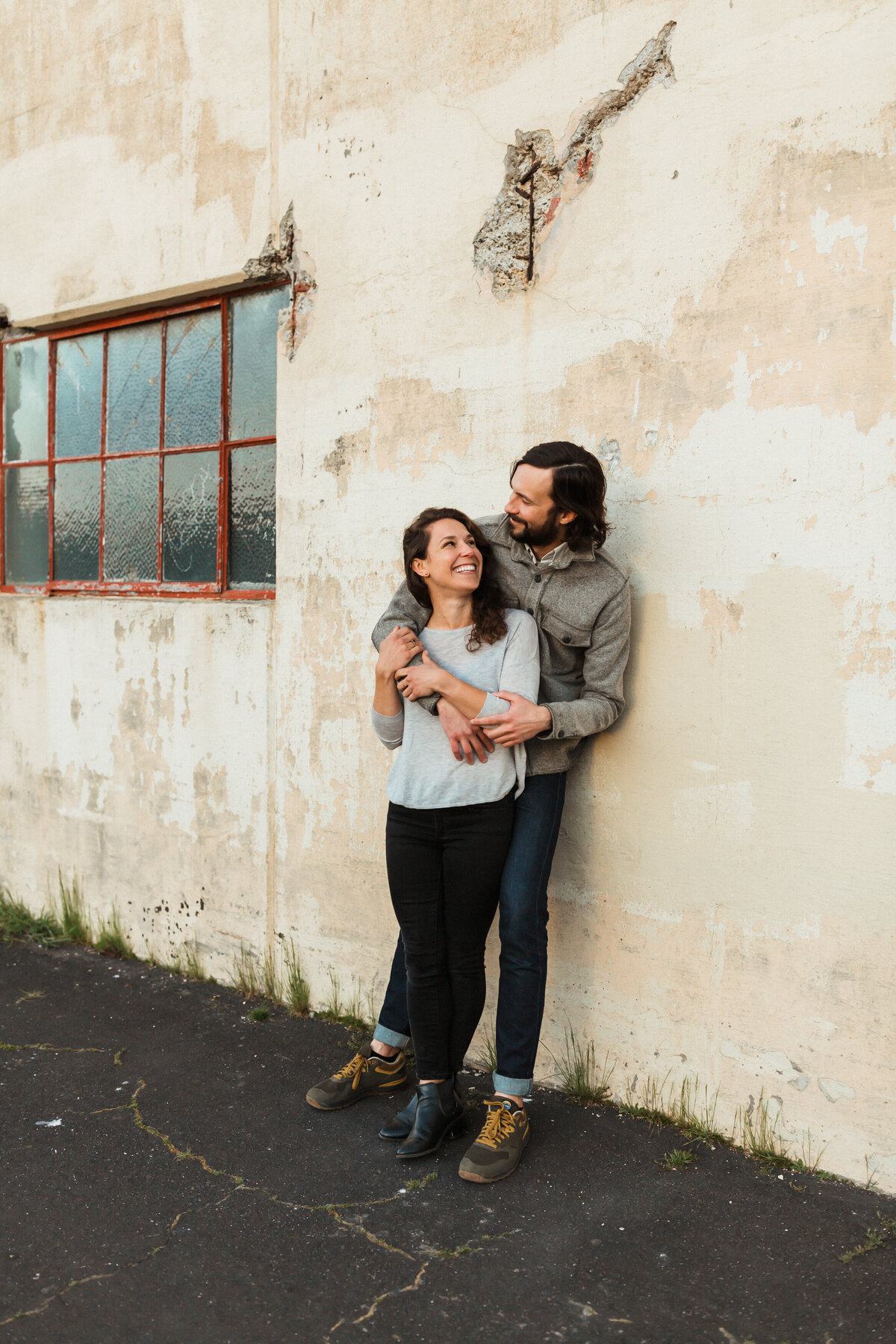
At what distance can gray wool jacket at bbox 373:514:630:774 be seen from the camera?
2.97 m

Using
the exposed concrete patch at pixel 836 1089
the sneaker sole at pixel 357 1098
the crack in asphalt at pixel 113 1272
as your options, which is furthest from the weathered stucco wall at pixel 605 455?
the crack in asphalt at pixel 113 1272

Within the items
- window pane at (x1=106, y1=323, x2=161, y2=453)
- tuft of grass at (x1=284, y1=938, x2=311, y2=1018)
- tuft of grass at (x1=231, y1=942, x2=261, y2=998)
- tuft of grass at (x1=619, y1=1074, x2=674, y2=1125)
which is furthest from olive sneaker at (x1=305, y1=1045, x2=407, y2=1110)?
window pane at (x1=106, y1=323, x2=161, y2=453)

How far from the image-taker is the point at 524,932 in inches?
116

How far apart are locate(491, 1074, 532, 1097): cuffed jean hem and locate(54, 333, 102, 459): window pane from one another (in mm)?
3382

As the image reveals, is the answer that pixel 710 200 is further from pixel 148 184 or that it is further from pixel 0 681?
pixel 0 681

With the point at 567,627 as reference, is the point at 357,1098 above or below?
below

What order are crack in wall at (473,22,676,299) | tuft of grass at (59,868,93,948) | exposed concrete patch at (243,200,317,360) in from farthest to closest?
tuft of grass at (59,868,93,948), exposed concrete patch at (243,200,317,360), crack in wall at (473,22,676,299)

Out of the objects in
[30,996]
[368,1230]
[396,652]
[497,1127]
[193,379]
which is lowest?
[30,996]

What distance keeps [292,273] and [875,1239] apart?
140 inches

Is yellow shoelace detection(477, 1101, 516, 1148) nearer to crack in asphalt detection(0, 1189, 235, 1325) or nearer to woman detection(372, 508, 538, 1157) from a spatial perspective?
woman detection(372, 508, 538, 1157)

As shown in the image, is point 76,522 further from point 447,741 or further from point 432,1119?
point 432,1119

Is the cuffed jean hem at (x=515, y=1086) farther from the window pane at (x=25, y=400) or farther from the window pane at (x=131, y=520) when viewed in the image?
the window pane at (x=25, y=400)

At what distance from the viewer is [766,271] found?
2857mm

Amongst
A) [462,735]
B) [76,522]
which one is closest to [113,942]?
[76,522]
